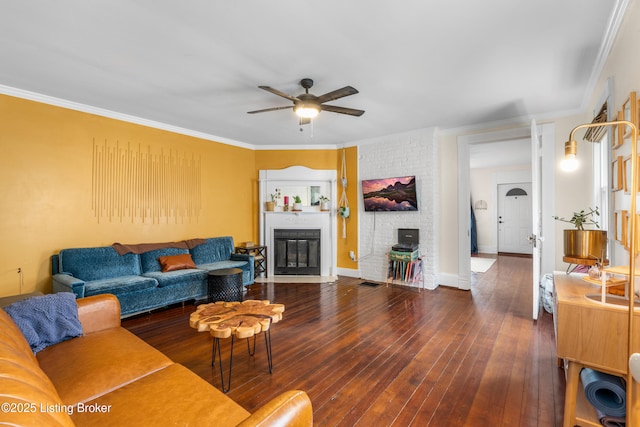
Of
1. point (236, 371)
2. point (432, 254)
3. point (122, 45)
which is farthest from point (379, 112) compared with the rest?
point (236, 371)

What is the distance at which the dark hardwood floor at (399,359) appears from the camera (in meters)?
1.84

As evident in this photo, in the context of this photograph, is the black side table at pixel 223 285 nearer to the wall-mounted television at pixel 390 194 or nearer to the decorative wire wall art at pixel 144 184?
the decorative wire wall art at pixel 144 184

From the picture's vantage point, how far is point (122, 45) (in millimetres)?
2334

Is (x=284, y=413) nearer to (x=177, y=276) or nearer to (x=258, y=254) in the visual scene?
(x=177, y=276)

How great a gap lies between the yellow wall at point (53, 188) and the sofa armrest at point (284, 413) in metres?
3.74

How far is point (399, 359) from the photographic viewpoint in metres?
2.46

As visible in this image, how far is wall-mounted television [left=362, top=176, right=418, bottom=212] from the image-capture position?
484cm

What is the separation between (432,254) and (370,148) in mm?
2148

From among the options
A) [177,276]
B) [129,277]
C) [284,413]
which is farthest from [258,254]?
[284,413]

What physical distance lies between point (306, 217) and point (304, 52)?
11.4 feet

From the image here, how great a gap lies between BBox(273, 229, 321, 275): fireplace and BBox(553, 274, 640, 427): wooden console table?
4.16 meters

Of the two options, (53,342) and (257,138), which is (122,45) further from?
(257,138)

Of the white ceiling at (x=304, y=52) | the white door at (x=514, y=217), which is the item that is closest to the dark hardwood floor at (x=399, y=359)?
the white ceiling at (x=304, y=52)

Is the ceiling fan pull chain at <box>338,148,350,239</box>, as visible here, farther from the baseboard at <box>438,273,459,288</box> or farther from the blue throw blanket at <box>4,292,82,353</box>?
the blue throw blanket at <box>4,292,82,353</box>
